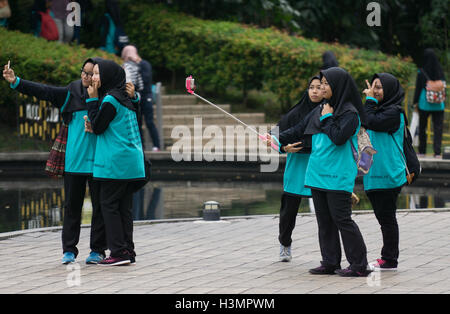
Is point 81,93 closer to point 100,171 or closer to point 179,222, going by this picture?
point 100,171

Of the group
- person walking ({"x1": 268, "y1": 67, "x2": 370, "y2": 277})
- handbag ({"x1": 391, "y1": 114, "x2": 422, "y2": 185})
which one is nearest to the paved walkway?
person walking ({"x1": 268, "y1": 67, "x2": 370, "y2": 277})

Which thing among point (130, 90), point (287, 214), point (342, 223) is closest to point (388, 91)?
point (342, 223)

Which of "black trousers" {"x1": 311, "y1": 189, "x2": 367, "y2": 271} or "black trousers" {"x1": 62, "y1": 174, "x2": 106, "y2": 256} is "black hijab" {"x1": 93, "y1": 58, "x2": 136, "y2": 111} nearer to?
"black trousers" {"x1": 62, "y1": 174, "x2": 106, "y2": 256}

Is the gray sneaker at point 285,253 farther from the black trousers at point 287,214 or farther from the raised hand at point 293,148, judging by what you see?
the raised hand at point 293,148

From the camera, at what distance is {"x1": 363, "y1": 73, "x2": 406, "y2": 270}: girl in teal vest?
851 centimetres

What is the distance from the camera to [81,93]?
8.94m

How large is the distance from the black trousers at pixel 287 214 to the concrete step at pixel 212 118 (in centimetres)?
1049

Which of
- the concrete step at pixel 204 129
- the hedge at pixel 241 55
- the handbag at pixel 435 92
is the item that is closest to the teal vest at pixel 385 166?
the handbag at pixel 435 92

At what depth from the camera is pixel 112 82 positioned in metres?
8.73

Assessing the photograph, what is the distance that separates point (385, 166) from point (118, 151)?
2.33 m

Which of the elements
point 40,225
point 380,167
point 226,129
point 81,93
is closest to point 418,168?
point 380,167

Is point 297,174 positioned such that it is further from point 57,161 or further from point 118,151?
point 57,161

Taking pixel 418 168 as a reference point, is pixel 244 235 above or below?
below
